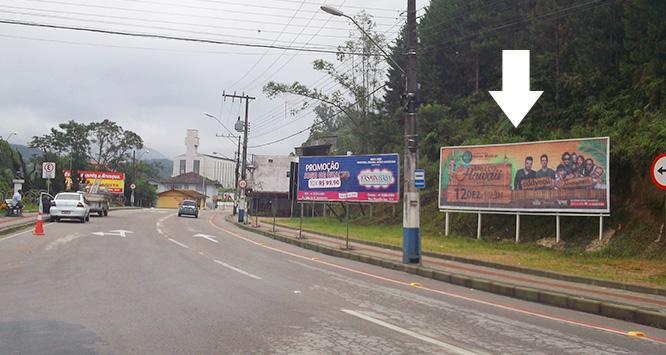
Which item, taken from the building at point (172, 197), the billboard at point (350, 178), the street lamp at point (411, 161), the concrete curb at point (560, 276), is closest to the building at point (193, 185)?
the building at point (172, 197)

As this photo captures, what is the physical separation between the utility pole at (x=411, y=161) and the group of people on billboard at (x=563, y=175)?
6.80 m

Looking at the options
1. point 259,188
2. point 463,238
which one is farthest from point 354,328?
point 259,188

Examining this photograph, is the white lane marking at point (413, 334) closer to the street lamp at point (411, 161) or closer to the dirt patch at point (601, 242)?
the street lamp at point (411, 161)

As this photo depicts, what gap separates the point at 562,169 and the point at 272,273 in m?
11.9

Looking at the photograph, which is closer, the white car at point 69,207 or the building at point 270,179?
the white car at point 69,207

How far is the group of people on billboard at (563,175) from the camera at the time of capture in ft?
61.5

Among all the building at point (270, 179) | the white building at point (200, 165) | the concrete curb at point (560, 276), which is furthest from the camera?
the white building at point (200, 165)

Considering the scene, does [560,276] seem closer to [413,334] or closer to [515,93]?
[515,93]

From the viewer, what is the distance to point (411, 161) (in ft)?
52.1

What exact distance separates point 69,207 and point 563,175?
23755 mm

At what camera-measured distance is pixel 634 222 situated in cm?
1850

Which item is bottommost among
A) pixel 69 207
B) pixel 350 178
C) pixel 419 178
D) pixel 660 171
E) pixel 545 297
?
pixel 545 297

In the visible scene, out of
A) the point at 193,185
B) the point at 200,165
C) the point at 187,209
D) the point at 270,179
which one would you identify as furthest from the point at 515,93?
the point at 200,165

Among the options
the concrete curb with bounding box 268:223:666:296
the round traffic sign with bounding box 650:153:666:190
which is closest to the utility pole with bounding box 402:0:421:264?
the concrete curb with bounding box 268:223:666:296
